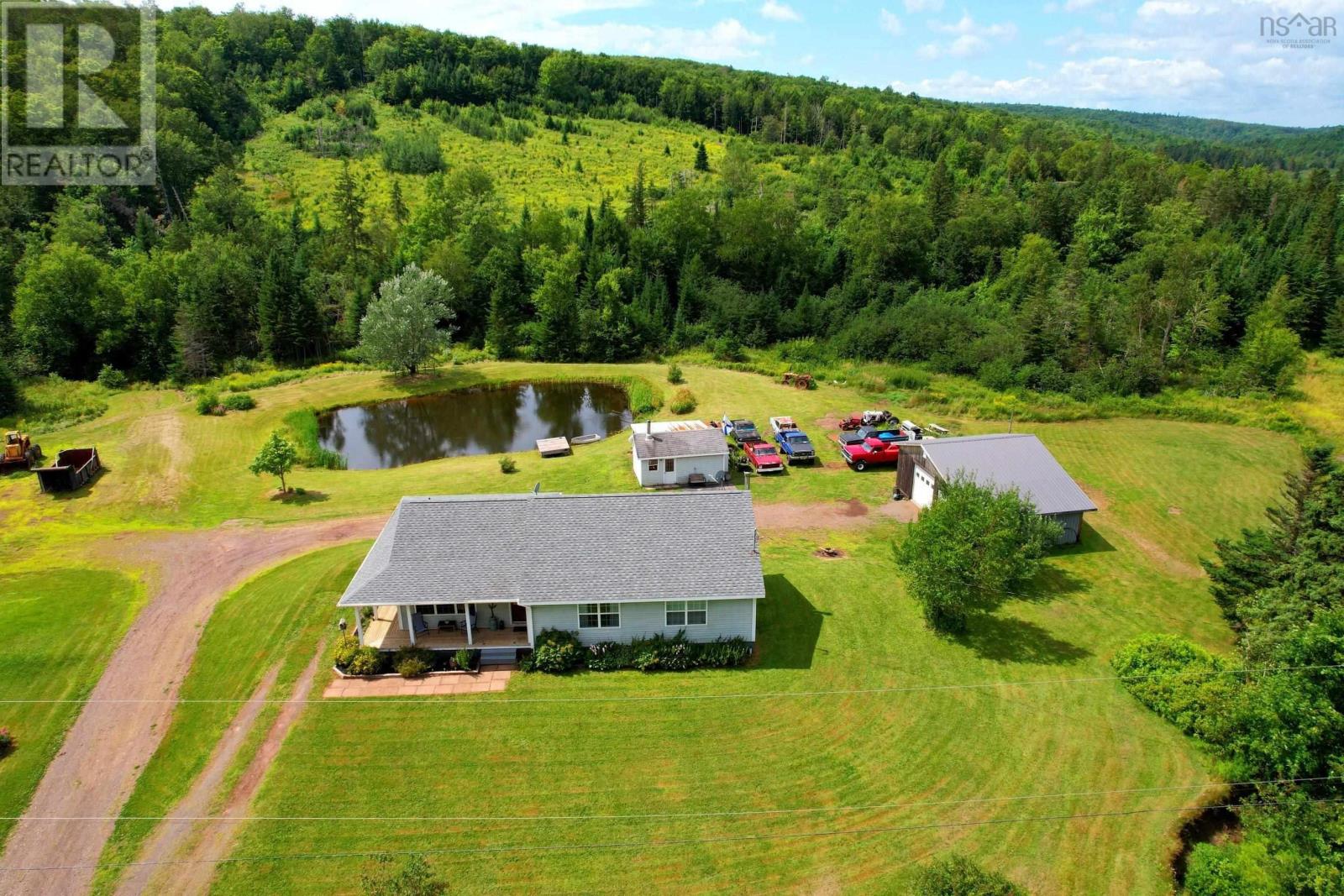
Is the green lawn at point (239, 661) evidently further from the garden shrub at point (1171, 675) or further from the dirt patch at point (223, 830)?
the garden shrub at point (1171, 675)

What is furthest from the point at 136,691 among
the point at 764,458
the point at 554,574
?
the point at 764,458

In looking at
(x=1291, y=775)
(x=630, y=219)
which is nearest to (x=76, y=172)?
(x=630, y=219)

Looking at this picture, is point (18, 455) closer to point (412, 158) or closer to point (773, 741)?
point (773, 741)

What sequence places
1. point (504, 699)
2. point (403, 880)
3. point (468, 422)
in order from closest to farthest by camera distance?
1. point (403, 880)
2. point (504, 699)
3. point (468, 422)

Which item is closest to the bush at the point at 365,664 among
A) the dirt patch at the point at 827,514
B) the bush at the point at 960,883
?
the bush at the point at 960,883

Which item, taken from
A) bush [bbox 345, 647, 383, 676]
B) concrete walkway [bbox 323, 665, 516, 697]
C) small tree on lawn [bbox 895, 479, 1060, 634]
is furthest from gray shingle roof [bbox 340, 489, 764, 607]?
small tree on lawn [bbox 895, 479, 1060, 634]

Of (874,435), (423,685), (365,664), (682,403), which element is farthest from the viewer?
(682,403)

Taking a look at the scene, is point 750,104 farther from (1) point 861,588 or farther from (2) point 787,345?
(1) point 861,588

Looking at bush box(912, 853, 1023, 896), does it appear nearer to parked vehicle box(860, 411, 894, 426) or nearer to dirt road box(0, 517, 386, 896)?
dirt road box(0, 517, 386, 896)
